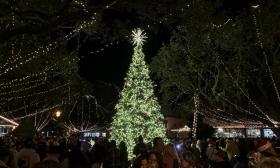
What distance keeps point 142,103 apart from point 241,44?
820 centimetres

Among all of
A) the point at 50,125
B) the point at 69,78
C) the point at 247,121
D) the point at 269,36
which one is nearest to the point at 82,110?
the point at 50,125

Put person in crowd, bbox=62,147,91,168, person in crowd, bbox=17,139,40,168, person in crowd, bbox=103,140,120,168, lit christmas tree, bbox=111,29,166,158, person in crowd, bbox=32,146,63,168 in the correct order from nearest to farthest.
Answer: person in crowd, bbox=32,146,63,168, person in crowd, bbox=62,147,91,168, person in crowd, bbox=17,139,40,168, person in crowd, bbox=103,140,120,168, lit christmas tree, bbox=111,29,166,158

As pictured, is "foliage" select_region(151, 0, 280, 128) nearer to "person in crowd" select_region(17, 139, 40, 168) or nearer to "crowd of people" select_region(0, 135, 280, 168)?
"crowd of people" select_region(0, 135, 280, 168)

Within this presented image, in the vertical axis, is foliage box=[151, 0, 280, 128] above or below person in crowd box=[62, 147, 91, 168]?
above

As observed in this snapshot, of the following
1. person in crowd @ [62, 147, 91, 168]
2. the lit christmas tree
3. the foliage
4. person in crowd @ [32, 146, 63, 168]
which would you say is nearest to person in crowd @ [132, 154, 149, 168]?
person in crowd @ [32, 146, 63, 168]

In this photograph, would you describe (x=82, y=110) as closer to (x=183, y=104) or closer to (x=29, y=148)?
(x=183, y=104)

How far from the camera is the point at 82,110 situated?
63.6m

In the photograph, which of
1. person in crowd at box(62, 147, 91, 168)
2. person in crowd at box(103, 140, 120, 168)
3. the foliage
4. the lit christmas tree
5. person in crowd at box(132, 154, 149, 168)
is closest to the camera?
person in crowd at box(132, 154, 149, 168)

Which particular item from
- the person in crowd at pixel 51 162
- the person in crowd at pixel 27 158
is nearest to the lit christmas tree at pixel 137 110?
the person in crowd at pixel 27 158

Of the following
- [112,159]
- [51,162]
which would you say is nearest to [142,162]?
[51,162]

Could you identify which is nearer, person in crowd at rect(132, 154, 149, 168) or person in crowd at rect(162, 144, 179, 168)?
person in crowd at rect(132, 154, 149, 168)

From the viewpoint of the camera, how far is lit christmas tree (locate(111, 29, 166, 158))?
21203mm

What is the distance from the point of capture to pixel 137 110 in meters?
21.6

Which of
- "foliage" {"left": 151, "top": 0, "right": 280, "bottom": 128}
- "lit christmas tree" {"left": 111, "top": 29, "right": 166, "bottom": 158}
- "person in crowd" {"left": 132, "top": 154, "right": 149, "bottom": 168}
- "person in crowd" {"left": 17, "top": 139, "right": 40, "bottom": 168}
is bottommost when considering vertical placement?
"person in crowd" {"left": 132, "top": 154, "right": 149, "bottom": 168}
